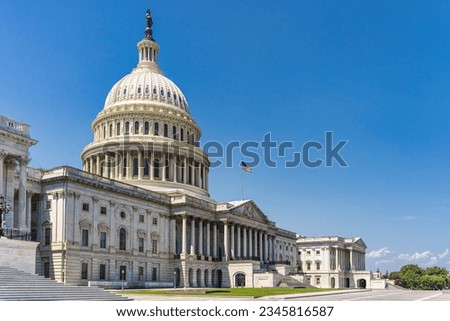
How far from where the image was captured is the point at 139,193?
9506 centimetres

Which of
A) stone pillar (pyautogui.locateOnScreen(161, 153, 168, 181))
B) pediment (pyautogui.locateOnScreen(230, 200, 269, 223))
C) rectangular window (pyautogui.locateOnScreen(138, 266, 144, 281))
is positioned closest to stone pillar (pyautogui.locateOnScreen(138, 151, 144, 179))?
stone pillar (pyautogui.locateOnScreen(161, 153, 168, 181))

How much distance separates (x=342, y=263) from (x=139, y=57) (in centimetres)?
8952

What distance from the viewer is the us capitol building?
78.4 metres

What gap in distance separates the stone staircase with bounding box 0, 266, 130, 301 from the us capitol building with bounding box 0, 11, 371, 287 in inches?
205

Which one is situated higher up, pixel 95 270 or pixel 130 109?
pixel 130 109

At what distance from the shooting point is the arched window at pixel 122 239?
90.2 m

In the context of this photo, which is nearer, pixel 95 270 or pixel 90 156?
pixel 95 270

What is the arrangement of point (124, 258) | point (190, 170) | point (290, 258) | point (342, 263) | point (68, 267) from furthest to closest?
1. point (342, 263)
2. point (290, 258)
3. point (190, 170)
4. point (124, 258)
5. point (68, 267)

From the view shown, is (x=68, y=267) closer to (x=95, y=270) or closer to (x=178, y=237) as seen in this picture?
(x=95, y=270)

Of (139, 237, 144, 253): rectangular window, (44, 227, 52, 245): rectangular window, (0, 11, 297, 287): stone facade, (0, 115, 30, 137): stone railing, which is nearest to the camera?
(0, 115, 30, 137): stone railing

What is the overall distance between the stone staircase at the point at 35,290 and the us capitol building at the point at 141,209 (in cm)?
521

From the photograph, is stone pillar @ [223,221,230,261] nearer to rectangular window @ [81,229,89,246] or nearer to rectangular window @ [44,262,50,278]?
rectangular window @ [81,229,89,246]

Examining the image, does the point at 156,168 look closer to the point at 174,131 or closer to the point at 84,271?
the point at 174,131
